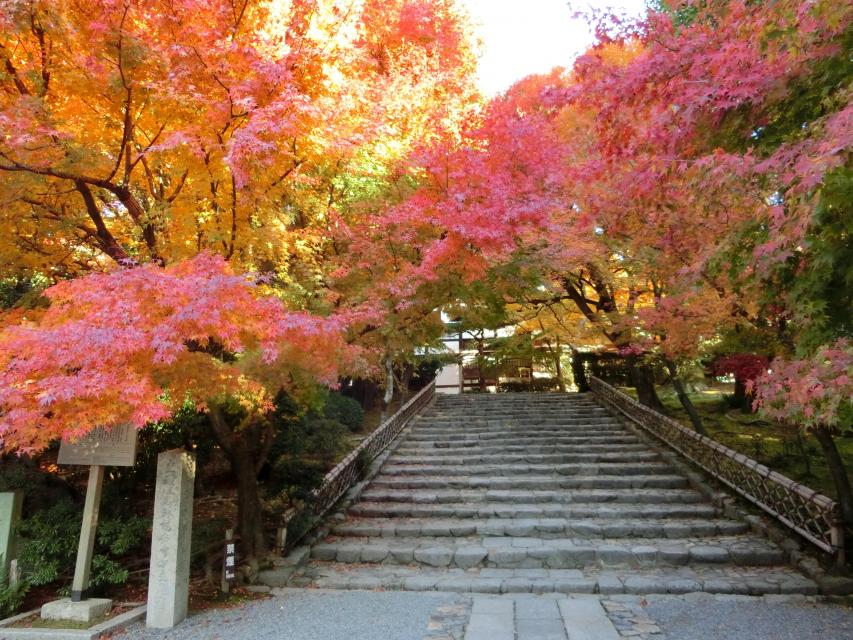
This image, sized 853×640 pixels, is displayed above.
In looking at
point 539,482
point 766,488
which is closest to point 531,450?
point 539,482

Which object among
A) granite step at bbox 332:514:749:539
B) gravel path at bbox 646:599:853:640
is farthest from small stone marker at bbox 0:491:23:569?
gravel path at bbox 646:599:853:640

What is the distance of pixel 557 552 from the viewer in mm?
6766

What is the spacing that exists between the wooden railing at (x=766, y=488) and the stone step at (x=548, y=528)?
1.96 feet

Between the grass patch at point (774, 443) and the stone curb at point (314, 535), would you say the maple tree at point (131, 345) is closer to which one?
the stone curb at point (314, 535)

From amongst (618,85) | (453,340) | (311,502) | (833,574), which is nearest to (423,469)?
(311,502)

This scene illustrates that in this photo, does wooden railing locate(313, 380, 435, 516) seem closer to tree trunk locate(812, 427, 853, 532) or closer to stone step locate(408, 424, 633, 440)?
stone step locate(408, 424, 633, 440)

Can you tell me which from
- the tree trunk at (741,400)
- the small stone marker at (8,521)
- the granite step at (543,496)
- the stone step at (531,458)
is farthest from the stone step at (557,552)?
the tree trunk at (741,400)

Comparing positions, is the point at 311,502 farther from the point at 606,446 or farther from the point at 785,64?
the point at 785,64

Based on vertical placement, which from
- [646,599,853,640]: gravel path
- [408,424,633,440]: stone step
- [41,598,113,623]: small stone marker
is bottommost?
[646,599,853,640]: gravel path

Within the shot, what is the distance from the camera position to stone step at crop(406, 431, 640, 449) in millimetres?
11680

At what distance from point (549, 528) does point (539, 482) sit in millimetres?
1712

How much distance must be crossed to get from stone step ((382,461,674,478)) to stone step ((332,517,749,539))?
1.85 metres

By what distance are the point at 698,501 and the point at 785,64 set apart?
6.61 meters

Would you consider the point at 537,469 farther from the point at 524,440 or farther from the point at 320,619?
the point at 320,619
